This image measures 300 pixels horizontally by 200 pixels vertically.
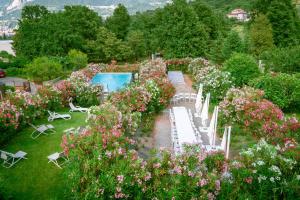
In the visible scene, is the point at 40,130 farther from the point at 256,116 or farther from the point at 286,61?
the point at 286,61

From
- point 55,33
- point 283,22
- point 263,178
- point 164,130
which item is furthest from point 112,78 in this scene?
point 283,22

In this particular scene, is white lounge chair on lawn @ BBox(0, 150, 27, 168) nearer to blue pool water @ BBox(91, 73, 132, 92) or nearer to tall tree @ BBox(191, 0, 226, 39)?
blue pool water @ BBox(91, 73, 132, 92)

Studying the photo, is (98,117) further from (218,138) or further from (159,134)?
(218,138)

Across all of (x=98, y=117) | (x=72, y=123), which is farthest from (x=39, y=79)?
(x=98, y=117)

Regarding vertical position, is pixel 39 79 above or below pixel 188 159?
below

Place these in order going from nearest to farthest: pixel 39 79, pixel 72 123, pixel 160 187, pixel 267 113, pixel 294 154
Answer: pixel 160 187 < pixel 294 154 < pixel 267 113 < pixel 72 123 < pixel 39 79

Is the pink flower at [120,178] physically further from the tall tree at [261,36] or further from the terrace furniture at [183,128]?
the tall tree at [261,36]

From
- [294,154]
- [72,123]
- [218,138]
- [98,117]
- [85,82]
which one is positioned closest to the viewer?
[294,154]
